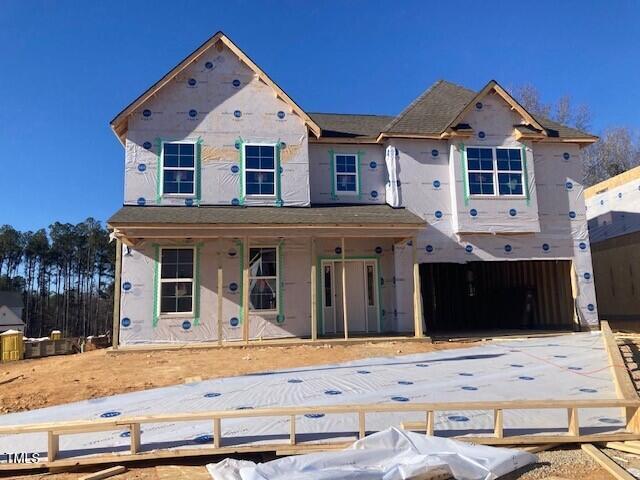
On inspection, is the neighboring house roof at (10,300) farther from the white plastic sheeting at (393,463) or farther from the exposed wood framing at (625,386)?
the exposed wood framing at (625,386)

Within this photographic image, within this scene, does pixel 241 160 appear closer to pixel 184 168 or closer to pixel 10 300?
pixel 184 168

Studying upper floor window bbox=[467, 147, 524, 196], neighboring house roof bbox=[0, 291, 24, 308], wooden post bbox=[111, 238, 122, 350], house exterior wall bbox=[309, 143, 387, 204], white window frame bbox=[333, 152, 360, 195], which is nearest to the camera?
wooden post bbox=[111, 238, 122, 350]

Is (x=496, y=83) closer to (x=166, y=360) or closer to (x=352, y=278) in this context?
(x=352, y=278)

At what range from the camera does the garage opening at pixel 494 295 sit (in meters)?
16.9

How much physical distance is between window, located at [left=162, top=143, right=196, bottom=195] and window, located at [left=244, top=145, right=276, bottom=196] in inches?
63.5

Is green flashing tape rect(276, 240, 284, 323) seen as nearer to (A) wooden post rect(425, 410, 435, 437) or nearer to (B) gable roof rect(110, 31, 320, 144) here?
(B) gable roof rect(110, 31, 320, 144)

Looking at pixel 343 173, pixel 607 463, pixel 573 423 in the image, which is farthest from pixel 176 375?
pixel 343 173

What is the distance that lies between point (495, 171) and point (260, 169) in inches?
290

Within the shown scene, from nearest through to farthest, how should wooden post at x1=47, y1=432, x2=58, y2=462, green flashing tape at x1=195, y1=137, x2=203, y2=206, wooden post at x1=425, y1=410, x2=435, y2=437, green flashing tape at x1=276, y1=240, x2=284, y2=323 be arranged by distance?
1. wooden post at x1=47, y1=432, x2=58, y2=462
2. wooden post at x1=425, y1=410, x2=435, y2=437
3. green flashing tape at x1=276, y1=240, x2=284, y2=323
4. green flashing tape at x1=195, y1=137, x2=203, y2=206

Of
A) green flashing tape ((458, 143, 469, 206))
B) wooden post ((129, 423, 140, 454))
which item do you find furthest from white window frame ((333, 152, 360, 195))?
wooden post ((129, 423, 140, 454))

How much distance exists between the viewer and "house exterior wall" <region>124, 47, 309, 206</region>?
1426 cm

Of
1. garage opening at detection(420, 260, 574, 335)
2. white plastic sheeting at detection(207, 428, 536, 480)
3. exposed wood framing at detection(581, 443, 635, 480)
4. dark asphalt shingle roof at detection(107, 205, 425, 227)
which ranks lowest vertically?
exposed wood framing at detection(581, 443, 635, 480)

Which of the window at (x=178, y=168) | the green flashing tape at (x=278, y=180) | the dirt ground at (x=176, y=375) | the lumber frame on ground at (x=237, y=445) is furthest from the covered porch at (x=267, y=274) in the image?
the lumber frame on ground at (x=237, y=445)

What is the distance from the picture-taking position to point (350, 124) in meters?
17.1
